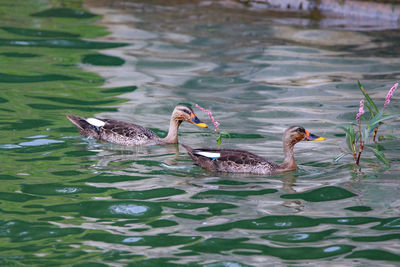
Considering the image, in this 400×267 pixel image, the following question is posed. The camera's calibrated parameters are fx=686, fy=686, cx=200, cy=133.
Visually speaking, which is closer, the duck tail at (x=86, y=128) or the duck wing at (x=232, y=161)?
the duck wing at (x=232, y=161)

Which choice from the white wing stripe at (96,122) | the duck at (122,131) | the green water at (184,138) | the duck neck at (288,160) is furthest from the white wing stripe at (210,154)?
the white wing stripe at (96,122)

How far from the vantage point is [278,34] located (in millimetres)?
17656

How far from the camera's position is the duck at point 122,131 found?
35.2ft

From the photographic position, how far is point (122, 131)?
10750 mm

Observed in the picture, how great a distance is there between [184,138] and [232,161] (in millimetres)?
2360

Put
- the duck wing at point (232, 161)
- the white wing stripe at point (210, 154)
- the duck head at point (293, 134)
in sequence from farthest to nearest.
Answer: the duck head at point (293, 134), the white wing stripe at point (210, 154), the duck wing at point (232, 161)

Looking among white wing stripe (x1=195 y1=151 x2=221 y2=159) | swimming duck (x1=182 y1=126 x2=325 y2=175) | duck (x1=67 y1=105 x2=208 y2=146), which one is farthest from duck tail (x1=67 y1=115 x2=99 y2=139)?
white wing stripe (x1=195 y1=151 x2=221 y2=159)

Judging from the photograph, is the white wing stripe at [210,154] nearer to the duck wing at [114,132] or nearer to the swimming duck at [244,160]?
the swimming duck at [244,160]

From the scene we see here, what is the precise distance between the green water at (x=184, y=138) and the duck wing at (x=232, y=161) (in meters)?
0.15

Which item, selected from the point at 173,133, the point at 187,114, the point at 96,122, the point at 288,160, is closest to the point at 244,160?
the point at 288,160

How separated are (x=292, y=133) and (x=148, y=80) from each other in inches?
229

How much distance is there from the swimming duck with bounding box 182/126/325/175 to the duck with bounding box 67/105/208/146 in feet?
4.64

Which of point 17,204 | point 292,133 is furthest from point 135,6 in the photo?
point 17,204

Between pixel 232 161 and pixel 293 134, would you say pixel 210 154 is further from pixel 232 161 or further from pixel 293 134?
pixel 293 134
